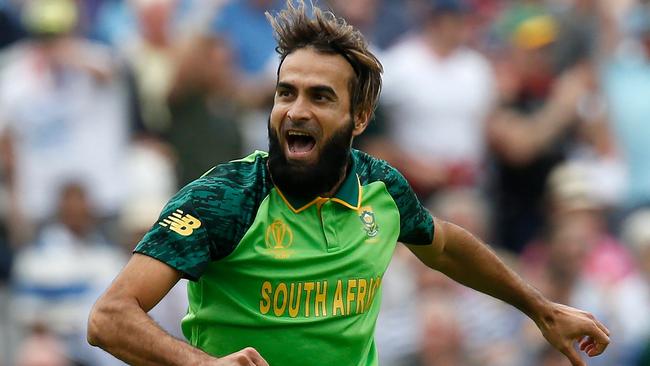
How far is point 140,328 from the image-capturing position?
16.4 ft

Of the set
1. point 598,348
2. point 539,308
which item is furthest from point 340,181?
point 598,348

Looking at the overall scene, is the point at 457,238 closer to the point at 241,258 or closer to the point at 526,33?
the point at 241,258

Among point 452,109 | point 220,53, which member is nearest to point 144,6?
point 220,53

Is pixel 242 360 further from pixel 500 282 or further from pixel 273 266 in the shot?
pixel 500 282

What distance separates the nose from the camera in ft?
18.4

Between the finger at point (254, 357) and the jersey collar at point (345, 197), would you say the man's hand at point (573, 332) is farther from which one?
the finger at point (254, 357)

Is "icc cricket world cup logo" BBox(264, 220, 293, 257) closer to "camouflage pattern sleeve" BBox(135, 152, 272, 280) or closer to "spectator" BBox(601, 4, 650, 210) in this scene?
"camouflage pattern sleeve" BBox(135, 152, 272, 280)

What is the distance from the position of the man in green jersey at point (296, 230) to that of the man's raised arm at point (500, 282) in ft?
1.25

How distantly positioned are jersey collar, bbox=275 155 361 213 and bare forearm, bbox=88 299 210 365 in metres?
0.91

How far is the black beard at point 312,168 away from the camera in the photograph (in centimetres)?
566

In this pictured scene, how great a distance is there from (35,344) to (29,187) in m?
1.23

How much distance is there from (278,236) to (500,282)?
1.22 meters

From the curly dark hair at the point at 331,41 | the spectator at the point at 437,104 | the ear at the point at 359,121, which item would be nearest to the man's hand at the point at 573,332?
the ear at the point at 359,121

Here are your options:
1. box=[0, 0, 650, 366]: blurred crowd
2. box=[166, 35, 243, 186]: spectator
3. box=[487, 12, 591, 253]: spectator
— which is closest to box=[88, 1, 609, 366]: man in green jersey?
box=[0, 0, 650, 366]: blurred crowd
